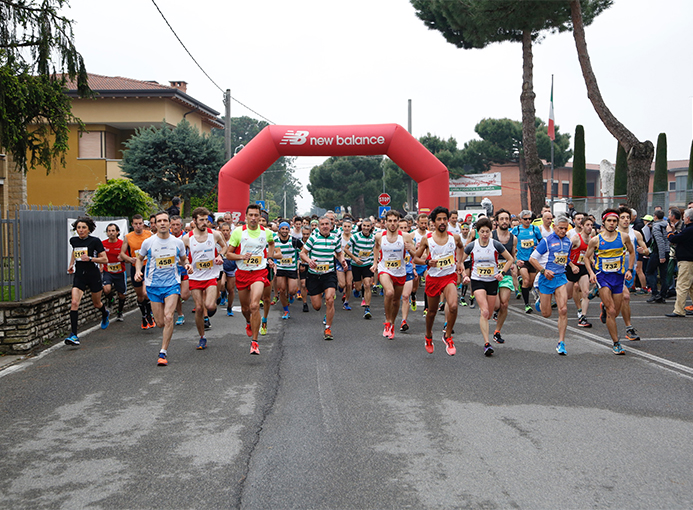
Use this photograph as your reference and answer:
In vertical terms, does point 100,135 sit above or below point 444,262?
above

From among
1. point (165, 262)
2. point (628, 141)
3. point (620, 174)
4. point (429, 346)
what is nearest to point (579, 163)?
point (620, 174)

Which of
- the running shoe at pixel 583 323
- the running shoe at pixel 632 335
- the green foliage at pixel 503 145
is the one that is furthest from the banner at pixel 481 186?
the running shoe at pixel 632 335

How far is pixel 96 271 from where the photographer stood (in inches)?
416

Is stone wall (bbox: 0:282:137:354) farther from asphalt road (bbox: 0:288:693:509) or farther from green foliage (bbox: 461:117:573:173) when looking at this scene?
green foliage (bbox: 461:117:573:173)

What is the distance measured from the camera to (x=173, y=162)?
31.1 meters

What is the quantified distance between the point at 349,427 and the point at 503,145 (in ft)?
193

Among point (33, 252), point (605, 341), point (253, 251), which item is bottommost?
point (605, 341)

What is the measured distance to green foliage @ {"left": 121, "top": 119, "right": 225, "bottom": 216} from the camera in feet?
99.3

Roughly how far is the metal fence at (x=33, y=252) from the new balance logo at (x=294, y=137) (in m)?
10.0

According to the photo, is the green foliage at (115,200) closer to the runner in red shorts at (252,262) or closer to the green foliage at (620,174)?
the runner in red shorts at (252,262)

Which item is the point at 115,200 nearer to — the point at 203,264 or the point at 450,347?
the point at 203,264

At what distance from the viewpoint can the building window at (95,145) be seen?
3312 centimetres

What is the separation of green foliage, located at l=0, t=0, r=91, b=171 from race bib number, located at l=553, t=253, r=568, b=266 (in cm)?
1210

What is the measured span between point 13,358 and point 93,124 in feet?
88.8
